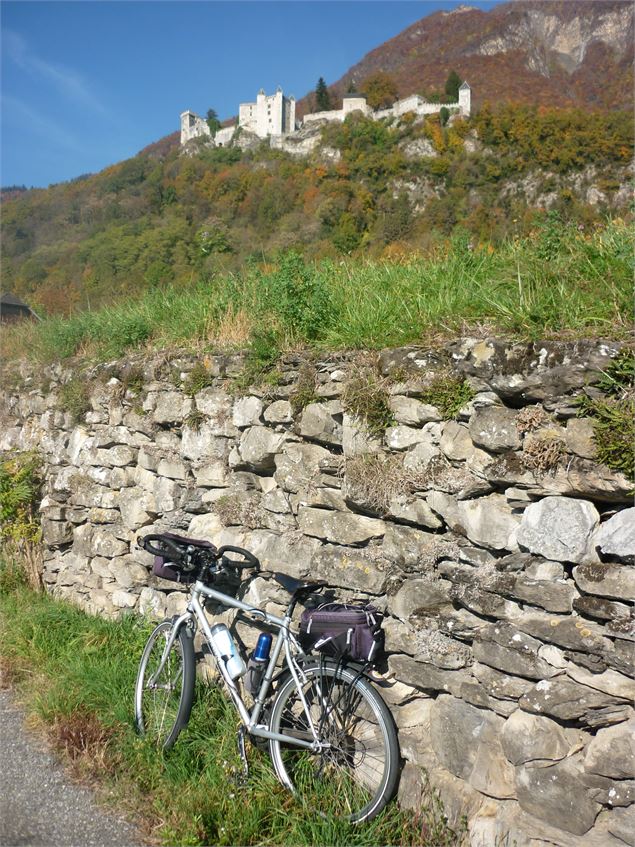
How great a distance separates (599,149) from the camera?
Answer: 33.8 meters

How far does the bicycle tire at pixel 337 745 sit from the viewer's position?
300 centimetres

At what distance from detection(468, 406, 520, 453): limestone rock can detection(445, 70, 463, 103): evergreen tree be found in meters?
70.4

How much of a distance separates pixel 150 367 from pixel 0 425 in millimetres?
3073

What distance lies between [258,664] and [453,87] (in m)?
72.4

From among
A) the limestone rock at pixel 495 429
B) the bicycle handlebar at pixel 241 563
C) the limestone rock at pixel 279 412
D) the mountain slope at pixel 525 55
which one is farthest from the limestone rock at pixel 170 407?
the mountain slope at pixel 525 55

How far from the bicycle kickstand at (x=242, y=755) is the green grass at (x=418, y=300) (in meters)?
2.14

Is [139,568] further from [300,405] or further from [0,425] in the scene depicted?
[0,425]

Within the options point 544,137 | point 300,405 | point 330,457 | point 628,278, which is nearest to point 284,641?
point 330,457

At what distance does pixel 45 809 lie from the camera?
3.19 metres

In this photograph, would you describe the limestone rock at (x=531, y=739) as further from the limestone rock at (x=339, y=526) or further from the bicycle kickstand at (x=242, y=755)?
the bicycle kickstand at (x=242, y=755)

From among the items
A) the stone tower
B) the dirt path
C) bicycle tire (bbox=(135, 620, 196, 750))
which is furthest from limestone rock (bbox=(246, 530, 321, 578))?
the stone tower

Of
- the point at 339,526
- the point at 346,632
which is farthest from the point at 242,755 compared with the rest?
the point at 339,526

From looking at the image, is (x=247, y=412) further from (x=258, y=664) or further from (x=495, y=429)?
(x=495, y=429)

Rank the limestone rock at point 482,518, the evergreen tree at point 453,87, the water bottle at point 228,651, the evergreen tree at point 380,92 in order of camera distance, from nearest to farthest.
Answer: the limestone rock at point 482,518
the water bottle at point 228,651
the evergreen tree at point 453,87
the evergreen tree at point 380,92
